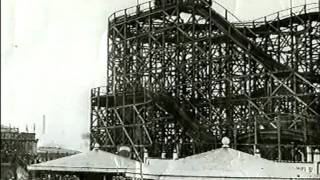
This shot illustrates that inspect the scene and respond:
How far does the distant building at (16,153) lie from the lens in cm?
4599

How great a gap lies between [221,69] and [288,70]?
19.9 feet

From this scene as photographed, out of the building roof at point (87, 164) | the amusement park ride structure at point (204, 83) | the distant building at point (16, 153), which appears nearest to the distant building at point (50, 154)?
the distant building at point (16, 153)

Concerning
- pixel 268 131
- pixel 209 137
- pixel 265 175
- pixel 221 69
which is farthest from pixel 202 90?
pixel 265 175

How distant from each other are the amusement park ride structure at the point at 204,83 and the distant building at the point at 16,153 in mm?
7685

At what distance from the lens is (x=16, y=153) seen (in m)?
50.4

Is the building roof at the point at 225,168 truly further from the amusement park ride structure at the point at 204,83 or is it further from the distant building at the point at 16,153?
the distant building at the point at 16,153

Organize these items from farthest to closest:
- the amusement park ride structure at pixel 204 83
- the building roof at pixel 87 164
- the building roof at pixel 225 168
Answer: the amusement park ride structure at pixel 204 83, the building roof at pixel 87 164, the building roof at pixel 225 168

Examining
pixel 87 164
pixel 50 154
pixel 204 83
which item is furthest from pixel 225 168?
pixel 50 154

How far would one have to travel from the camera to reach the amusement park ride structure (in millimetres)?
32688

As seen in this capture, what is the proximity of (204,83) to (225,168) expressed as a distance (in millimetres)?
24541

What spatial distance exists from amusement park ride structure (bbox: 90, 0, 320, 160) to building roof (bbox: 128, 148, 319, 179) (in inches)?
734

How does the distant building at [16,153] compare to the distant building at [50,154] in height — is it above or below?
above

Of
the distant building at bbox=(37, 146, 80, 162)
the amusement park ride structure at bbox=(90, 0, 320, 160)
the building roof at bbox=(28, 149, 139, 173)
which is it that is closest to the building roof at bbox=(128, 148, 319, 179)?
the building roof at bbox=(28, 149, 139, 173)

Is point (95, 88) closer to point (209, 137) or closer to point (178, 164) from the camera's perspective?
point (209, 137)
